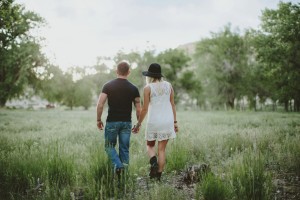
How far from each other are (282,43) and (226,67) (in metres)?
22.9

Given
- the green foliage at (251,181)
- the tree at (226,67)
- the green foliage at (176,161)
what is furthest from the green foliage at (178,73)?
the green foliage at (251,181)

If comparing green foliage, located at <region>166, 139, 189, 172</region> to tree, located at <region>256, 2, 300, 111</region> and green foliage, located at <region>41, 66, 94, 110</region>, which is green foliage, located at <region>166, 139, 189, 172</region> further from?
green foliage, located at <region>41, 66, 94, 110</region>

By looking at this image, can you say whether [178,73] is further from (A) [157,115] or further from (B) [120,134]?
(B) [120,134]

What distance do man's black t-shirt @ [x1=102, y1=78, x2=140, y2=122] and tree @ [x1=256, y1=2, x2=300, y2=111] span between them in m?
26.7

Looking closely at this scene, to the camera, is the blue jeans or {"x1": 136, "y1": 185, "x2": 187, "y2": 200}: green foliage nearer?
{"x1": 136, "y1": 185, "x2": 187, "y2": 200}: green foliage

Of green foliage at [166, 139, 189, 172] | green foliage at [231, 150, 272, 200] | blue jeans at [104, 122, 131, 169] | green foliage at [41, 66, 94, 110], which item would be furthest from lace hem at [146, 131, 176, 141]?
green foliage at [41, 66, 94, 110]

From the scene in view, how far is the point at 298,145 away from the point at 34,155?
20.7ft

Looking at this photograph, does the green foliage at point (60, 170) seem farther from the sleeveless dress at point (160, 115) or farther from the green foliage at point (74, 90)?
the green foliage at point (74, 90)

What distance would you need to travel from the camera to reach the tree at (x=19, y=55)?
35162 mm

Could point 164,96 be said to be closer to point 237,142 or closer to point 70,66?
point 237,142

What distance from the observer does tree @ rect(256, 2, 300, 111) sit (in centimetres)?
2881

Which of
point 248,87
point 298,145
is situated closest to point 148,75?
point 298,145

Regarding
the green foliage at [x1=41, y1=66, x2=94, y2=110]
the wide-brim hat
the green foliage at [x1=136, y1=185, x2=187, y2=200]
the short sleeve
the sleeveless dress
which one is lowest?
the green foliage at [x1=136, y1=185, x2=187, y2=200]

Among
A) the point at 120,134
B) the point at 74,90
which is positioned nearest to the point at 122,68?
the point at 120,134
